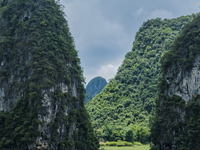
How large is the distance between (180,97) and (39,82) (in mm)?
14685

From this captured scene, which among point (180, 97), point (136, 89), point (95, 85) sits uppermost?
point (95, 85)

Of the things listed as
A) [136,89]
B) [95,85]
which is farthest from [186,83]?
[95,85]

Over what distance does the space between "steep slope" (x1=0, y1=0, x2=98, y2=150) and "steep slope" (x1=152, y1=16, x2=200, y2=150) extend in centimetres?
950

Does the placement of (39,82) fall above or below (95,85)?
below

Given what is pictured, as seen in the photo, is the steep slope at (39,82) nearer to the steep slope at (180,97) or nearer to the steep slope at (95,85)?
the steep slope at (180,97)

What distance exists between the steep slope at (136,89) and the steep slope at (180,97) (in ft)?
63.2

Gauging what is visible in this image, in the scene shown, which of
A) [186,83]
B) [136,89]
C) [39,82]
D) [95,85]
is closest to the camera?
[186,83]

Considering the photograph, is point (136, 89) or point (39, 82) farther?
point (136, 89)

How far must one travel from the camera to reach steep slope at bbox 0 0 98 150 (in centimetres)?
2330

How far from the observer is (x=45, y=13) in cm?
3114

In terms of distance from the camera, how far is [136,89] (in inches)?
2333

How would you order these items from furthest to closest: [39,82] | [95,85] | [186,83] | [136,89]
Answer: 1. [95,85]
2. [136,89]
3. [39,82]
4. [186,83]

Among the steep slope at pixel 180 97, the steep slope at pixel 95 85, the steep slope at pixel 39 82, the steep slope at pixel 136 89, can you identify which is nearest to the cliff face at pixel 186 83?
the steep slope at pixel 180 97

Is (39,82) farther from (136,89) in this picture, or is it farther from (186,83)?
(136,89)
